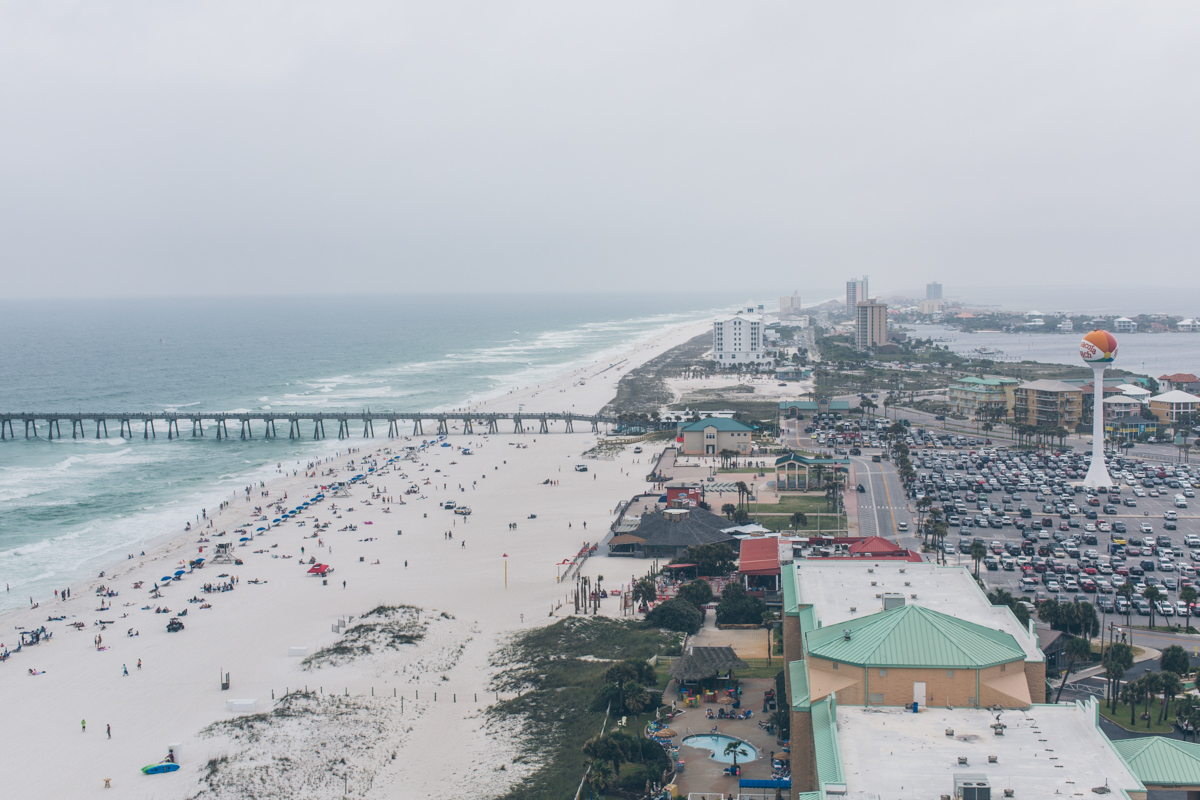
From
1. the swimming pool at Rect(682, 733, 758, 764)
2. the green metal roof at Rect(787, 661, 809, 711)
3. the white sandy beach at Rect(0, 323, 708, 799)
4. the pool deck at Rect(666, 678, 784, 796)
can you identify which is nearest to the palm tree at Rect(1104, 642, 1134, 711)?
the pool deck at Rect(666, 678, 784, 796)

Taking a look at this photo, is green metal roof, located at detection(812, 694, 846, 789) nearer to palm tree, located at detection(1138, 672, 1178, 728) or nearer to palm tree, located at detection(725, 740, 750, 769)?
palm tree, located at detection(725, 740, 750, 769)

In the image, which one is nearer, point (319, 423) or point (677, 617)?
point (677, 617)

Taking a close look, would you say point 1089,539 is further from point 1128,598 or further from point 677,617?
point 677,617

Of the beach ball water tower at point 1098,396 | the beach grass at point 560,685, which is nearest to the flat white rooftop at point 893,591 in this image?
the beach grass at point 560,685

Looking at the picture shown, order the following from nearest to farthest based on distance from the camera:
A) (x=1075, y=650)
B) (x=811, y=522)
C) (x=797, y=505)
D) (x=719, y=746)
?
(x=719, y=746), (x=1075, y=650), (x=811, y=522), (x=797, y=505)

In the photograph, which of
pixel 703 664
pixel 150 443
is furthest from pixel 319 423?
pixel 703 664

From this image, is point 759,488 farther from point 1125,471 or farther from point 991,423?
point 991,423
